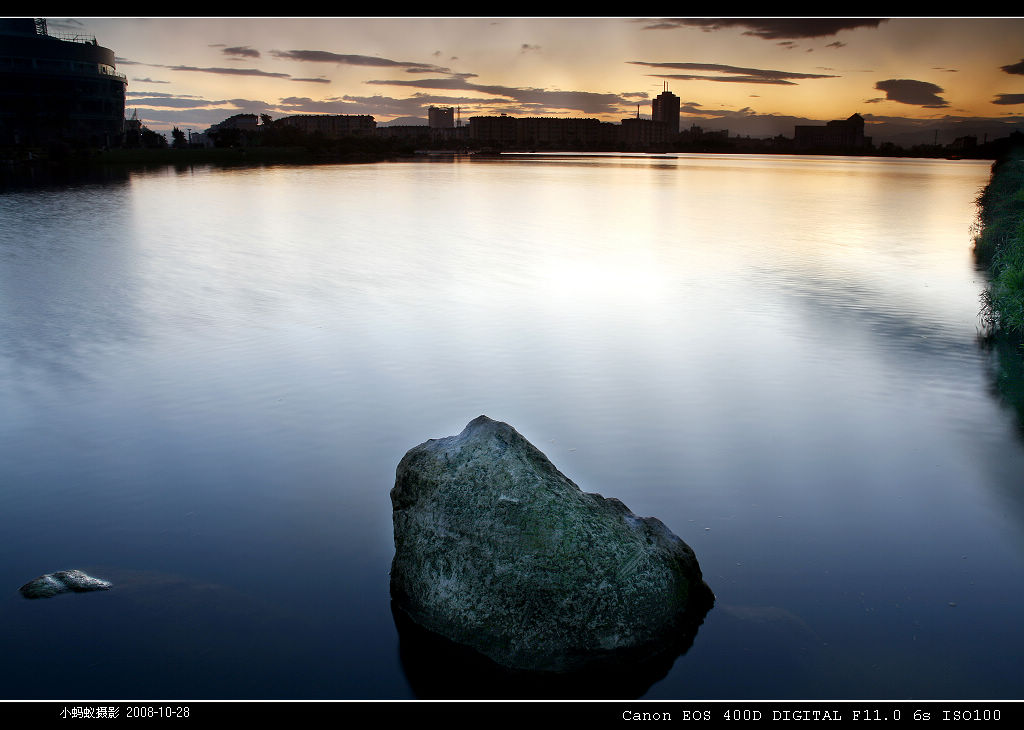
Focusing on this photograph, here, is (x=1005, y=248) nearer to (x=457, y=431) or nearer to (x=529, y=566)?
(x=457, y=431)

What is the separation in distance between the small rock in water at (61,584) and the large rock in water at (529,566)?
282cm

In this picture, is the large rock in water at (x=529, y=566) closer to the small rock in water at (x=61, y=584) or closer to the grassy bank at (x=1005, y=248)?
the small rock in water at (x=61, y=584)

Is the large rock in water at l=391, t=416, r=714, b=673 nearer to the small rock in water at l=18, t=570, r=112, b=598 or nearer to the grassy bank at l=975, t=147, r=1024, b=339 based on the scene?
the small rock in water at l=18, t=570, r=112, b=598

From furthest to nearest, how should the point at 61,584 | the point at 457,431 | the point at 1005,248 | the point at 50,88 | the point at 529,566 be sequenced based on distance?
the point at 50,88 < the point at 1005,248 < the point at 457,431 < the point at 61,584 < the point at 529,566

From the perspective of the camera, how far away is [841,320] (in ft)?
61.9

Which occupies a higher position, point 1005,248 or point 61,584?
point 1005,248

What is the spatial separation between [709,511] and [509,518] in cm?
354

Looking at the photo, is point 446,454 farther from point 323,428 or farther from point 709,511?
point 323,428

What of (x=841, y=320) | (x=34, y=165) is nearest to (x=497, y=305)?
(x=841, y=320)

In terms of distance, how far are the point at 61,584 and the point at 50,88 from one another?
129 metres

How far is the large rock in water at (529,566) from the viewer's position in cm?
577

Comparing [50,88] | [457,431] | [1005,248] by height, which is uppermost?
[50,88]

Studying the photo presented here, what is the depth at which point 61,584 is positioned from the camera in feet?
22.5

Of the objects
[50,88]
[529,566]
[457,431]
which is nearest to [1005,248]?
[457,431]
